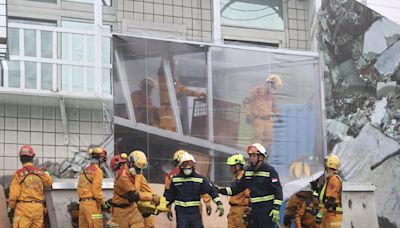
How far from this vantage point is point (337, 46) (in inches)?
659

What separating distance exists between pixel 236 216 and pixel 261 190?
136cm

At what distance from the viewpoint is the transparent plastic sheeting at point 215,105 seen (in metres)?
14.8

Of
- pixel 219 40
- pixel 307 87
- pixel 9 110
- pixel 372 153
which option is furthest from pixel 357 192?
pixel 9 110

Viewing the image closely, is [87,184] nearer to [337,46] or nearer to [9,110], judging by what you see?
[9,110]

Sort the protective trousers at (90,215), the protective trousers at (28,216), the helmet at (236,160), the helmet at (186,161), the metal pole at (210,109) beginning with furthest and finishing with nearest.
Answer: the metal pole at (210,109) < the helmet at (236,160) < the protective trousers at (90,215) < the protective trousers at (28,216) < the helmet at (186,161)

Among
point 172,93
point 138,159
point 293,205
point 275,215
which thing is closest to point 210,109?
point 172,93

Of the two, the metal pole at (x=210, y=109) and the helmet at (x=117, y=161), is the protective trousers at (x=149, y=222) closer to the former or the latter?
the helmet at (x=117, y=161)

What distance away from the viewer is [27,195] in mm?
12992

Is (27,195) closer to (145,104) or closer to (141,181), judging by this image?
(141,181)

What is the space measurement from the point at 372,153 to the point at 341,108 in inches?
50.2

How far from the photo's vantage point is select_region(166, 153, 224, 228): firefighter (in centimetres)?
1270

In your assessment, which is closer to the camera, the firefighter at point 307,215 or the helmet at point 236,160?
the helmet at point 236,160

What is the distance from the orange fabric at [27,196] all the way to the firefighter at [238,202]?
3.41 m

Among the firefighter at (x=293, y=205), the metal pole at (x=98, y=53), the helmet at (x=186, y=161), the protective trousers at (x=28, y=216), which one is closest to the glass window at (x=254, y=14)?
the metal pole at (x=98, y=53)
